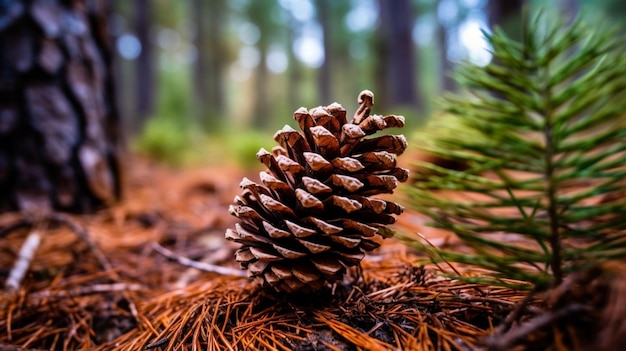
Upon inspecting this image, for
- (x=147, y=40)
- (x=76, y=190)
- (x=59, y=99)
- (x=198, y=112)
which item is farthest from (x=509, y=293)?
(x=198, y=112)

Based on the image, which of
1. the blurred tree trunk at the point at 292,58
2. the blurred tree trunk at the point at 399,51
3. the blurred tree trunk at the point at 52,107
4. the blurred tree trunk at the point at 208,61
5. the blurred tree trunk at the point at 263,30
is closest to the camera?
the blurred tree trunk at the point at 52,107

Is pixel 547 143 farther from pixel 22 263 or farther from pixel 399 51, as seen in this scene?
pixel 399 51

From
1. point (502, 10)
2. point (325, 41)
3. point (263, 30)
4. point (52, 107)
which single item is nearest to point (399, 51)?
point (502, 10)

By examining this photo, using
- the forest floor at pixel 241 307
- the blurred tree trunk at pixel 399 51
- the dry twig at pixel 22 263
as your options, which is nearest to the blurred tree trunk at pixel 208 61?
the blurred tree trunk at pixel 399 51

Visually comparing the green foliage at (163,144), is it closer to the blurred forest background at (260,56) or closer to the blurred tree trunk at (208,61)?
the blurred forest background at (260,56)

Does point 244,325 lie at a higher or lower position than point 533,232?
lower

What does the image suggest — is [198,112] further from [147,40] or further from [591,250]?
[591,250]

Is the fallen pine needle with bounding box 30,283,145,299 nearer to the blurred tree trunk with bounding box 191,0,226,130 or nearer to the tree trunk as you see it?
the blurred tree trunk with bounding box 191,0,226,130
